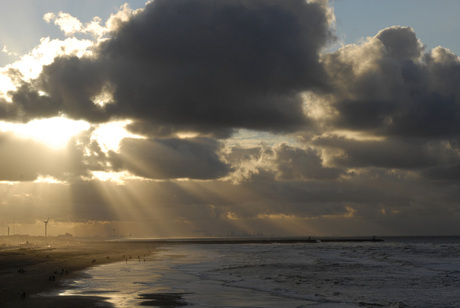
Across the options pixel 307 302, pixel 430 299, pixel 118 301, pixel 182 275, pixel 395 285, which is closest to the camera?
pixel 118 301

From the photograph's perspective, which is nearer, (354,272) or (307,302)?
(307,302)

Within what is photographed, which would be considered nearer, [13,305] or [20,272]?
[13,305]

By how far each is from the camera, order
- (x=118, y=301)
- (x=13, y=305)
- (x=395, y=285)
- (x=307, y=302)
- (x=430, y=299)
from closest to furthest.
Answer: (x=13, y=305)
(x=118, y=301)
(x=307, y=302)
(x=430, y=299)
(x=395, y=285)

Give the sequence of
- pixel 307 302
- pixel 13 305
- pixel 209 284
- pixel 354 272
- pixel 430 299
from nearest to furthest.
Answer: pixel 13 305
pixel 307 302
pixel 430 299
pixel 209 284
pixel 354 272

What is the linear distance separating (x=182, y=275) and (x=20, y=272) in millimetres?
15304

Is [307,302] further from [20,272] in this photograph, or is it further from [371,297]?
[20,272]

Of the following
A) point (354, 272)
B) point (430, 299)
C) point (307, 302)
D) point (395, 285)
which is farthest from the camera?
point (354, 272)

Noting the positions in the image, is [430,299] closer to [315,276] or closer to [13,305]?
[315,276]

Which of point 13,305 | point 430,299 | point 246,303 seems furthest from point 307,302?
point 13,305

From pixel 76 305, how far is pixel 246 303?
1029cm

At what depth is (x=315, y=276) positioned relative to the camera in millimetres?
53531

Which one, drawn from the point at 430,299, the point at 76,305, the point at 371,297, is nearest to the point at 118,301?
the point at 76,305

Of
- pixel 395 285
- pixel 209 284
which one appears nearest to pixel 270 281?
pixel 209 284

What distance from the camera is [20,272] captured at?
4781cm
